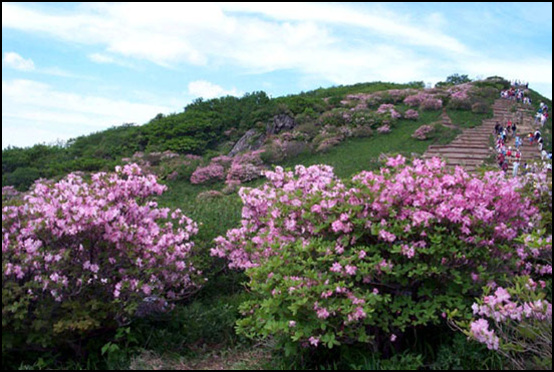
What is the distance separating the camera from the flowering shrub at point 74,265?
15.4 ft

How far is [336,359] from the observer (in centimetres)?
484

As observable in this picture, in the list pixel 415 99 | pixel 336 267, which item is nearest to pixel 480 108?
pixel 415 99

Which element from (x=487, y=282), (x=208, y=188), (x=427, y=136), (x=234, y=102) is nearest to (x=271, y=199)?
(x=487, y=282)

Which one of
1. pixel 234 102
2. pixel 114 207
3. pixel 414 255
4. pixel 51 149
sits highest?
pixel 234 102

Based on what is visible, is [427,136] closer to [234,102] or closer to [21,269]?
[234,102]

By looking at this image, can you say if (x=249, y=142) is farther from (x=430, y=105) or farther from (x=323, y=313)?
(x=323, y=313)

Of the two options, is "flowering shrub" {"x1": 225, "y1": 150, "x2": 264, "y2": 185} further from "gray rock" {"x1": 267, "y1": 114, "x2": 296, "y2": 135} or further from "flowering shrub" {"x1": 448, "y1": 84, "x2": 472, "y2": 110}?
"flowering shrub" {"x1": 448, "y1": 84, "x2": 472, "y2": 110}

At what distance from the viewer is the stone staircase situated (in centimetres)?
1761

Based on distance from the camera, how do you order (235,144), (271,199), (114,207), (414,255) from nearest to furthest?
1. (414,255)
2. (114,207)
3. (271,199)
4. (235,144)

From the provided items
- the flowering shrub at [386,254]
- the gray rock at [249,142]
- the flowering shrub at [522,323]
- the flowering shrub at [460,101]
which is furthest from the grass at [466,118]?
the flowering shrub at [522,323]

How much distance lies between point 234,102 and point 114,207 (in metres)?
20.1

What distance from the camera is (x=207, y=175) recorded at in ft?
55.9

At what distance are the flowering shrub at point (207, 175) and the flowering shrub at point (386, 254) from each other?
1215 cm

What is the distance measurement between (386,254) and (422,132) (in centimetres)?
1582
